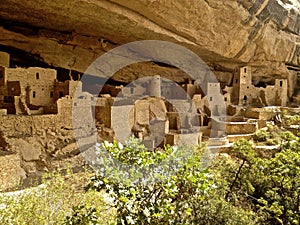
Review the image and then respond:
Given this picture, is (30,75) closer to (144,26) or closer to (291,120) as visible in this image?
(144,26)

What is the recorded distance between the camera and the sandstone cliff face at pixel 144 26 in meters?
8.37

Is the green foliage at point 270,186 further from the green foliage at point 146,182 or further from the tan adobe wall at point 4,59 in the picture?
the tan adobe wall at point 4,59

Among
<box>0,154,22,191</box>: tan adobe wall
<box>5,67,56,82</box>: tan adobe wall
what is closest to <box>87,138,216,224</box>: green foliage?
<box>0,154,22,191</box>: tan adobe wall

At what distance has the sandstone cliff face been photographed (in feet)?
27.5

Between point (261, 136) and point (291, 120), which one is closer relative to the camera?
point (261, 136)

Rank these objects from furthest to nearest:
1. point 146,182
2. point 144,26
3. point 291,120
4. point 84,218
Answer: point 291,120 < point 144,26 < point 146,182 < point 84,218

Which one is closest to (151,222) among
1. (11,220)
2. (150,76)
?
(11,220)

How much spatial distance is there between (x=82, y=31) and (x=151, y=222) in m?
9.19

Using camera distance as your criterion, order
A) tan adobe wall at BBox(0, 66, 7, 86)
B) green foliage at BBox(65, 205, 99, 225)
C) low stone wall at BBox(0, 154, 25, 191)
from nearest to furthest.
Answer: green foliage at BBox(65, 205, 99, 225)
low stone wall at BBox(0, 154, 25, 191)
tan adobe wall at BBox(0, 66, 7, 86)

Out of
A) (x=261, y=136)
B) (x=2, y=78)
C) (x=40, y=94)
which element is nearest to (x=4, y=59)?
(x=2, y=78)

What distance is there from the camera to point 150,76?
1425 cm

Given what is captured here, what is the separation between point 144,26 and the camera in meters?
9.22

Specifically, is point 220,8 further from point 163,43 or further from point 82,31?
point 82,31

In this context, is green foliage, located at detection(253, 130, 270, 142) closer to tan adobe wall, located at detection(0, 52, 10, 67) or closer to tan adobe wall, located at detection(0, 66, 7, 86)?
tan adobe wall, located at detection(0, 66, 7, 86)
